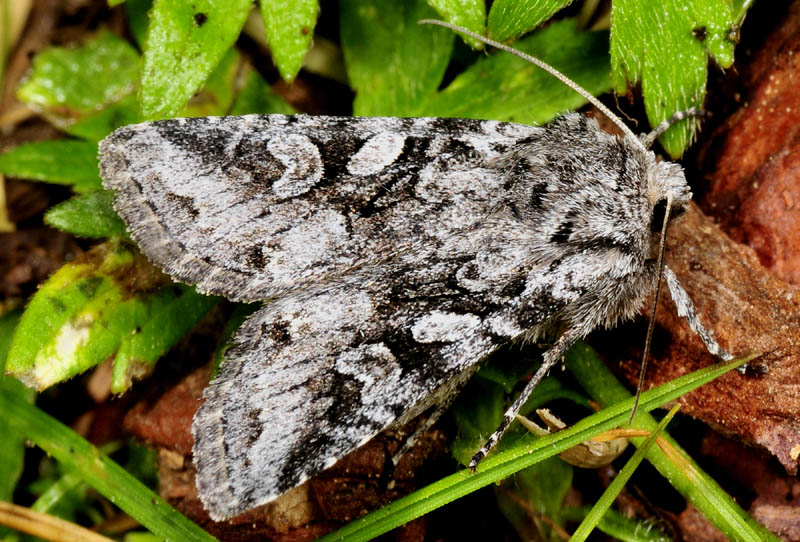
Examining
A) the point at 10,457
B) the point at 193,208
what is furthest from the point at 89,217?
the point at 10,457

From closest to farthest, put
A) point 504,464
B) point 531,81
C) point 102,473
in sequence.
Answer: point 504,464
point 102,473
point 531,81

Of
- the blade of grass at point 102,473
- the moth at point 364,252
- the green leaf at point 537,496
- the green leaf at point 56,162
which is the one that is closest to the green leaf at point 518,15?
the moth at point 364,252

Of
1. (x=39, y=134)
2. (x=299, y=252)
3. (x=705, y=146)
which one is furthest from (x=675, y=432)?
(x=39, y=134)

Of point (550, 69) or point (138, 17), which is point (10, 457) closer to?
point (138, 17)

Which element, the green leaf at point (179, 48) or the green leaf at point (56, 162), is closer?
the green leaf at point (179, 48)

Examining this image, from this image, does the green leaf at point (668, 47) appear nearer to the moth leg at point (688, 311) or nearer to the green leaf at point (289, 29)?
the moth leg at point (688, 311)

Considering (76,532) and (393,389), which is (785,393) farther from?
(76,532)
